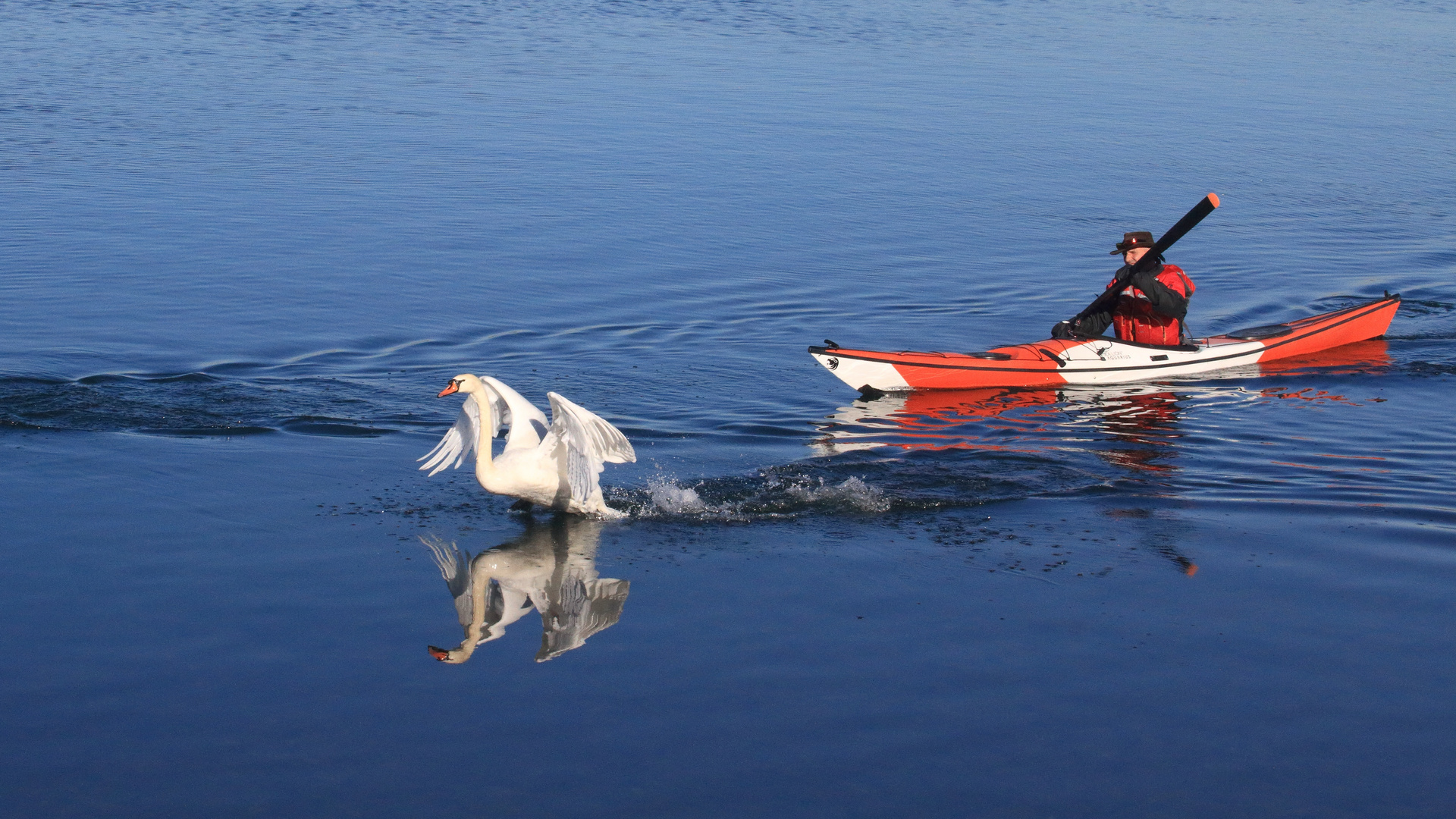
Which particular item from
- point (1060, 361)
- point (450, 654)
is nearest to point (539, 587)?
point (450, 654)

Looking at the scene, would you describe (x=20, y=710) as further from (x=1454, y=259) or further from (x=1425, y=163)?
(x=1425, y=163)

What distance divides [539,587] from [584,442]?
82cm

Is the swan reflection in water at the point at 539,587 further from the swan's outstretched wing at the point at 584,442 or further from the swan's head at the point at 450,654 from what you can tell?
the swan's outstretched wing at the point at 584,442

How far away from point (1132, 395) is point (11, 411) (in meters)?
8.57

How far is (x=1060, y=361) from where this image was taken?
11.9 m

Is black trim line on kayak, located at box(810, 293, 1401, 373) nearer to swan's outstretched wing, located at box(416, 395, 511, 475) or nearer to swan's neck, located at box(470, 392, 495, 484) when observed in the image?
swan's outstretched wing, located at box(416, 395, 511, 475)

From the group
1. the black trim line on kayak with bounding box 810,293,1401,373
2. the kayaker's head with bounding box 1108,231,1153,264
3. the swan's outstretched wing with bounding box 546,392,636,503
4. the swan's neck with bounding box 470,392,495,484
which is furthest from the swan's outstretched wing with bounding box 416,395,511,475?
the kayaker's head with bounding box 1108,231,1153,264

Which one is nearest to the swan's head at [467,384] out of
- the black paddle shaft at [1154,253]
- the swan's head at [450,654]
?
the swan's head at [450,654]

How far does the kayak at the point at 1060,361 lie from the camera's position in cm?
1154

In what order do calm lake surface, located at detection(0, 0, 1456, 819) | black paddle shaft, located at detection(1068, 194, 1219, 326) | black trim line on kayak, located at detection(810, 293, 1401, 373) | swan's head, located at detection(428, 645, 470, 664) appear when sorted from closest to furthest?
1. calm lake surface, located at detection(0, 0, 1456, 819)
2. swan's head, located at detection(428, 645, 470, 664)
3. black trim line on kayak, located at detection(810, 293, 1401, 373)
4. black paddle shaft, located at detection(1068, 194, 1219, 326)

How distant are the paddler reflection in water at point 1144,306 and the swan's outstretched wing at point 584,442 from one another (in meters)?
5.36

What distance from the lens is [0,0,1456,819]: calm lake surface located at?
19.7 ft

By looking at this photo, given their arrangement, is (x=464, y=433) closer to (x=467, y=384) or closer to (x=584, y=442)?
(x=467, y=384)

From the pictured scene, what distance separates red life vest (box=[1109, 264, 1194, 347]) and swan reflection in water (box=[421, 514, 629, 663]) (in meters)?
5.78
